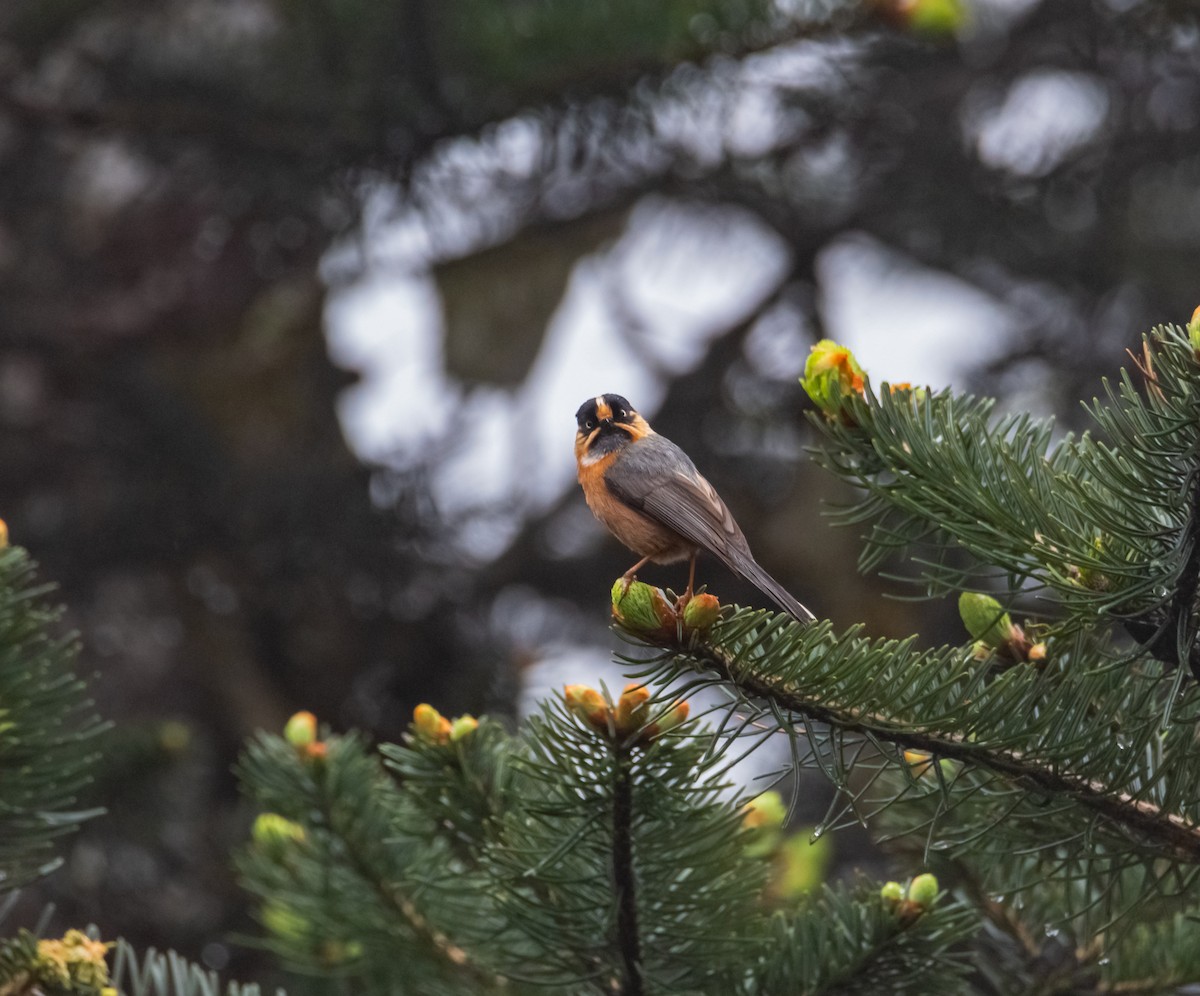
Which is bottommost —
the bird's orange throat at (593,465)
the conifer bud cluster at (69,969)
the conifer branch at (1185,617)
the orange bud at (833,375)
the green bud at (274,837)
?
the conifer bud cluster at (69,969)

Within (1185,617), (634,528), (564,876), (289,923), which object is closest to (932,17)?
(634,528)

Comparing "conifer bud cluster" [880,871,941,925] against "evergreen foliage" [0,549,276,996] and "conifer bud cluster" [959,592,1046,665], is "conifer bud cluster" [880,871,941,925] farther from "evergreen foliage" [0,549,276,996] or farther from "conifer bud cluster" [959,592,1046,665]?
"evergreen foliage" [0,549,276,996]

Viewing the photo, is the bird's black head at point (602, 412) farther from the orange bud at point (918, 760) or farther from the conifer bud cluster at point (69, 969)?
the conifer bud cluster at point (69, 969)

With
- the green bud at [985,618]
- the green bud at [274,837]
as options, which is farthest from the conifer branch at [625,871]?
the green bud at [274,837]

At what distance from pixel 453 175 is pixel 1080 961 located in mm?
2732

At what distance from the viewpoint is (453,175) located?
3885 millimetres

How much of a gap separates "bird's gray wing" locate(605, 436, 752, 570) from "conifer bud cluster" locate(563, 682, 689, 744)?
755mm

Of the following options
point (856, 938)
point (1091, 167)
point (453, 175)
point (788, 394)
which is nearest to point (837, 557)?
point (788, 394)

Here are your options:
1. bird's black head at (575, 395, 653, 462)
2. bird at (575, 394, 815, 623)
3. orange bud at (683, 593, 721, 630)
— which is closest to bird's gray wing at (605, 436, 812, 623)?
bird at (575, 394, 815, 623)

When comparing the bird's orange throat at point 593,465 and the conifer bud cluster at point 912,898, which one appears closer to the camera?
the conifer bud cluster at point 912,898

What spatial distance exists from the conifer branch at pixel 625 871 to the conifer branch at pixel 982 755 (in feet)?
0.72

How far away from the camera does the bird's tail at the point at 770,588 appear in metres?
2.16

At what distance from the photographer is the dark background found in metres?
3.69

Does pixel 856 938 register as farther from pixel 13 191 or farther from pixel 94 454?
pixel 13 191
